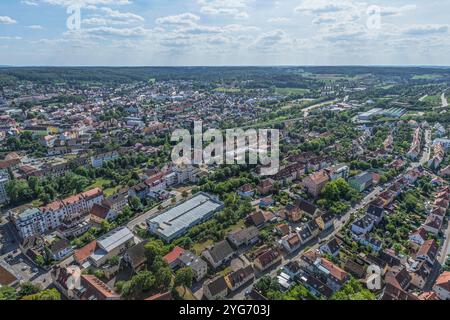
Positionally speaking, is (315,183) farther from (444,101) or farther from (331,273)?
(444,101)

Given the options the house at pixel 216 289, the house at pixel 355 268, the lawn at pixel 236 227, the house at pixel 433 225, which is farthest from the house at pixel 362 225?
the house at pixel 216 289

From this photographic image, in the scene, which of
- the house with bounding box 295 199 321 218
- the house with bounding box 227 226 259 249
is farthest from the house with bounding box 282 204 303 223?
the house with bounding box 227 226 259 249

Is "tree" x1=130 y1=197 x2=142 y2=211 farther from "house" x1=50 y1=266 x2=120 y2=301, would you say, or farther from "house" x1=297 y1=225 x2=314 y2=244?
"house" x1=297 y1=225 x2=314 y2=244

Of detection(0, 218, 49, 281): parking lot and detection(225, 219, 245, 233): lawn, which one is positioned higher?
detection(225, 219, 245, 233): lawn

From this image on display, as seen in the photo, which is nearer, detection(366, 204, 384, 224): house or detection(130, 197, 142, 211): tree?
detection(366, 204, 384, 224): house

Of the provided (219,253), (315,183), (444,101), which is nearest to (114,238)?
(219,253)

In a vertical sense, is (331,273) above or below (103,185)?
below

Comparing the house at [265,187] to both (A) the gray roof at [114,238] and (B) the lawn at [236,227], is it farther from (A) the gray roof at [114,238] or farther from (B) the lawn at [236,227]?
(A) the gray roof at [114,238]
